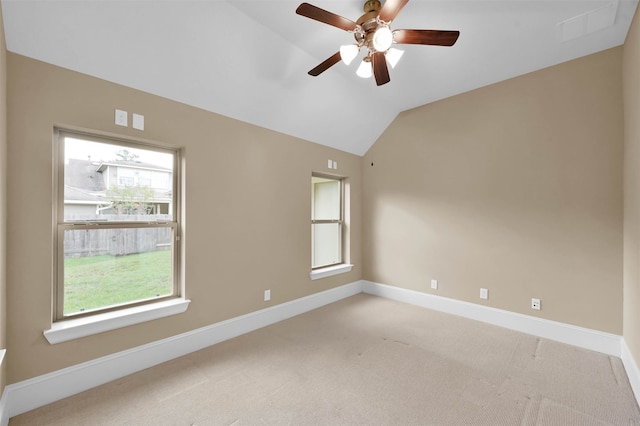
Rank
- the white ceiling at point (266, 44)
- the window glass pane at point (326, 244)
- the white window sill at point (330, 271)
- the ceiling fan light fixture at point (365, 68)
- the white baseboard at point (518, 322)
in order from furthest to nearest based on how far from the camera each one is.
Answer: the window glass pane at point (326, 244) < the white window sill at point (330, 271) < the white baseboard at point (518, 322) < the ceiling fan light fixture at point (365, 68) < the white ceiling at point (266, 44)

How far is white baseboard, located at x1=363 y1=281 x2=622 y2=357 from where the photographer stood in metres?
2.68

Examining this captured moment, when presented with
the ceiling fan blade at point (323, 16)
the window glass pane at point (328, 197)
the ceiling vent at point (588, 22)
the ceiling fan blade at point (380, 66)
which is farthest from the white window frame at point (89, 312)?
the ceiling vent at point (588, 22)

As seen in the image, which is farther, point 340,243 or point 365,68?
point 340,243

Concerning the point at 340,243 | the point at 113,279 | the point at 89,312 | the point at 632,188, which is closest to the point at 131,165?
the point at 113,279

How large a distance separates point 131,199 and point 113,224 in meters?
0.26

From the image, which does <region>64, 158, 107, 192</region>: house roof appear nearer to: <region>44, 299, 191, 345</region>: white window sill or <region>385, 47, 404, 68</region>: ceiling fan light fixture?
<region>44, 299, 191, 345</region>: white window sill

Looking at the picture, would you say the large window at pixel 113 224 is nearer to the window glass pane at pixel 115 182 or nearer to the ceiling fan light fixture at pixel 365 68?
the window glass pane at pixel 115 182

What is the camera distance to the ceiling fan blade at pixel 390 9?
1.68 metres

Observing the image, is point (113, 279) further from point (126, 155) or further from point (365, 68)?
point (365, 68)

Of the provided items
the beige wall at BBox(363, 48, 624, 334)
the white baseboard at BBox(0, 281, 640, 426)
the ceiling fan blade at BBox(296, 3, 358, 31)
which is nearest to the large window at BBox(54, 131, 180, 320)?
the white baseboard at BBox(0, 281, 640, 426)

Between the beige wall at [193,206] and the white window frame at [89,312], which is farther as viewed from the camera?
the white window frame at [89,312]

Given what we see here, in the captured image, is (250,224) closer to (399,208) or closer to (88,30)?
(88,30)

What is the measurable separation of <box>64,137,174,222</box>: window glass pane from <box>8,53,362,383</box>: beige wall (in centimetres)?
18

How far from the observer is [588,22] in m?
2.33
